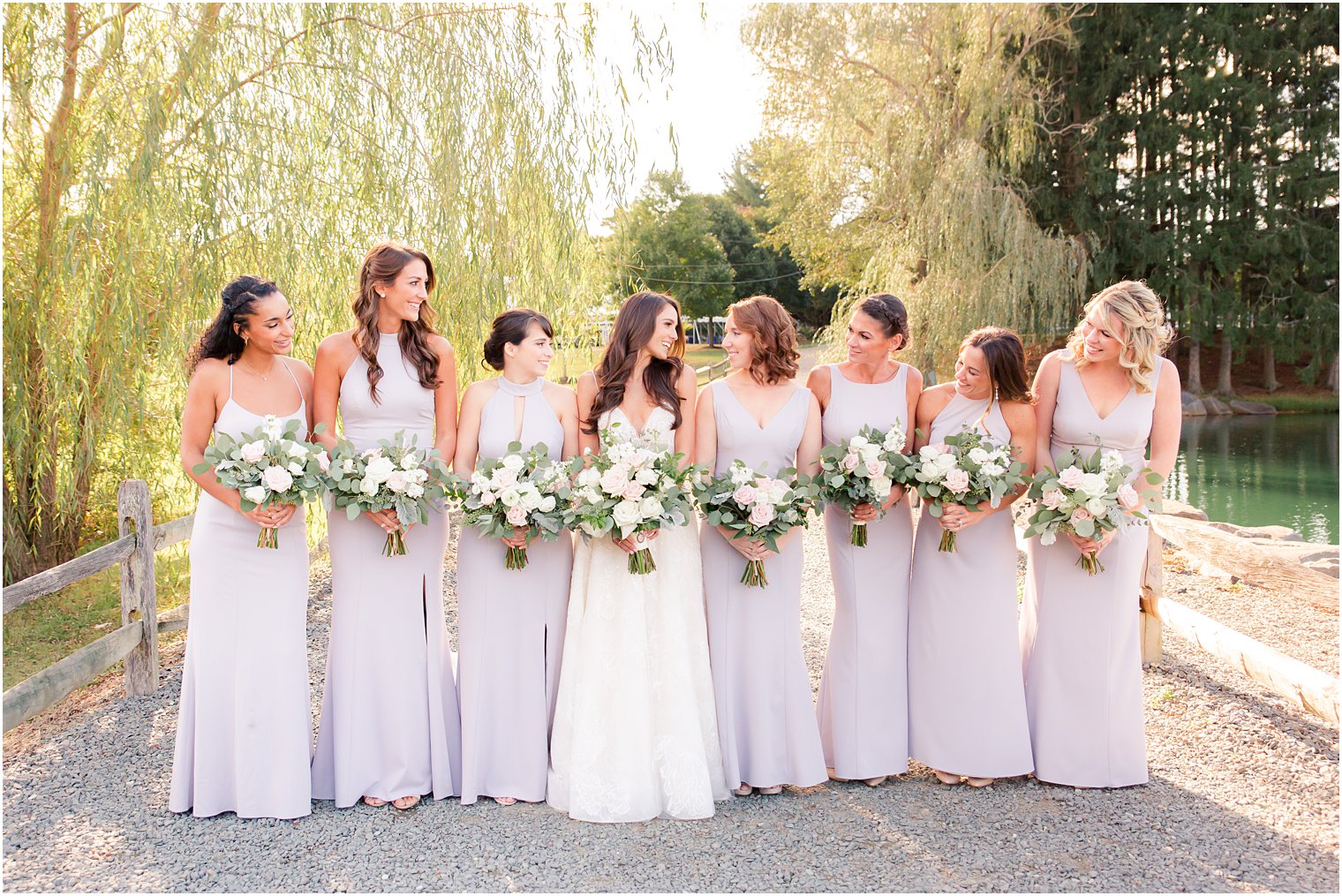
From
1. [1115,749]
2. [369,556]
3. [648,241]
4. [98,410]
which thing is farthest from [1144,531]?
[648,241]

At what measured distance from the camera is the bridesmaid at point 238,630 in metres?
4.05

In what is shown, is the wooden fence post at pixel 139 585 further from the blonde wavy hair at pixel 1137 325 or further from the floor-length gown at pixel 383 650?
the blonde wavy hair at pixel 1137 325

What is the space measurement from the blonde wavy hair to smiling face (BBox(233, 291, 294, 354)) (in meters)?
3.44

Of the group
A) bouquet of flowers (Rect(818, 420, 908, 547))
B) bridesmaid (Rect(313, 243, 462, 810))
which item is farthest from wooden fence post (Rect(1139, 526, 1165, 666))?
bridesmaid (Rect(313, 243, 462, 810))

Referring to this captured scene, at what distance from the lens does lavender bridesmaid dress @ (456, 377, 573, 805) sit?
4.24 metres

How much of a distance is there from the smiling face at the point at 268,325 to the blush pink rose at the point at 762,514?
2056 mm

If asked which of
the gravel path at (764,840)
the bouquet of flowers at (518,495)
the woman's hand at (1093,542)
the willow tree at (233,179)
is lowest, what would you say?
the gravel path at (764,840)

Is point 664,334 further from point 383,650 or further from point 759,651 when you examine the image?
point 383,650

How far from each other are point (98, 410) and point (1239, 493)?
1749 cm

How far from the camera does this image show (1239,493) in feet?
55.9

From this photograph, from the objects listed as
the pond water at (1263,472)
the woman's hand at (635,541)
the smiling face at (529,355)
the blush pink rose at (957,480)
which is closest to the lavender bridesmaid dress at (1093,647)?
the blush pink rose at (957,480)

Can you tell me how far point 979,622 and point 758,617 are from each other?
103 centimetres

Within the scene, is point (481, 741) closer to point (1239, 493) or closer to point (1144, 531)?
point (1144, 531)

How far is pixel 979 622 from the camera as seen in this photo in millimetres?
4422
